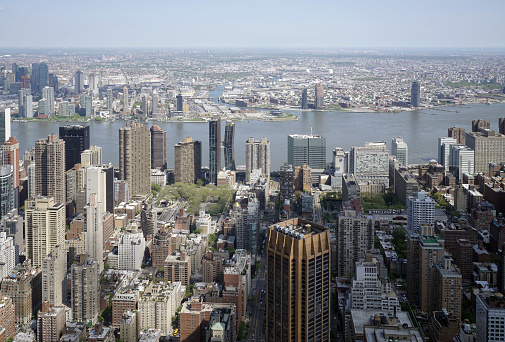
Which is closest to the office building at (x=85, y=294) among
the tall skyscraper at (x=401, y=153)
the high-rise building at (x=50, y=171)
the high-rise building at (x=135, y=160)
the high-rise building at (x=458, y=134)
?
the high-rise building at (x=50, y=171)

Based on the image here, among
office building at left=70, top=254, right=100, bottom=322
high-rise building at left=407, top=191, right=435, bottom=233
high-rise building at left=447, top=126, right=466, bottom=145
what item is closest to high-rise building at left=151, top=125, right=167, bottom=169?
high-rise building at left=407, top=191, right=435, bottom=233

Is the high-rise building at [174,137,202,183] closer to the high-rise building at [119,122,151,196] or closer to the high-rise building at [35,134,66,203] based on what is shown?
the high-rise building at [119,122,151,196]

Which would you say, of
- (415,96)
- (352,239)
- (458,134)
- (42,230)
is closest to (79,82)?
(415,96)

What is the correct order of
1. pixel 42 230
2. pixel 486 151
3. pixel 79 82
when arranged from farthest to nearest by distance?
pixel 79 82, pixel 486 151, pixel 42 230

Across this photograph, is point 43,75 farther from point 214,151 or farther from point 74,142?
point 214,151

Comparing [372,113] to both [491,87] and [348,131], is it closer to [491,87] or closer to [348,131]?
[348,131]

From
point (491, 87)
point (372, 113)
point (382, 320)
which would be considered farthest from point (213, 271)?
point (491, 87)
